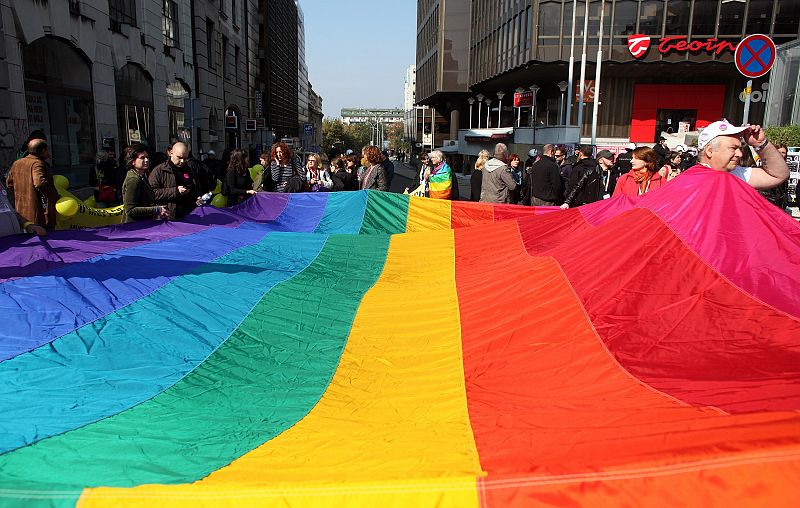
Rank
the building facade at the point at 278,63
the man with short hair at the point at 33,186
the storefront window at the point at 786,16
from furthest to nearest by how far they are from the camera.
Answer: the building facade at the point at 278,63, the storefront window at the point at 786,16, the man with short hair at the point at 33,186

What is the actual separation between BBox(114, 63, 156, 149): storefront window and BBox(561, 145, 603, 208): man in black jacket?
51.6 feet

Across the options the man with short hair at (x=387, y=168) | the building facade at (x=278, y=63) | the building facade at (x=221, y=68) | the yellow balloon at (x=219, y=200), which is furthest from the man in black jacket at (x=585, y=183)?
the building facade at (x=278, y=63)

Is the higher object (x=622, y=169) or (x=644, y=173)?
(x=644, y=173)

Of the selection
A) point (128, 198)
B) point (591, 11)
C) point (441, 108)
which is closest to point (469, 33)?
point (441, 108)

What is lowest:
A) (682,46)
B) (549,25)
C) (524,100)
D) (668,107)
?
(668,107)

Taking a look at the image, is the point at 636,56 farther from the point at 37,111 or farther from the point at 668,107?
the point at 37,111

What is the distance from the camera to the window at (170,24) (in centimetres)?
2520

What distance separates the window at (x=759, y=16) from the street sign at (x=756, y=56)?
28849 mm

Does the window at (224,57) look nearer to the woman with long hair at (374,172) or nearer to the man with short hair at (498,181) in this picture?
the woman with long hair at (374,172)

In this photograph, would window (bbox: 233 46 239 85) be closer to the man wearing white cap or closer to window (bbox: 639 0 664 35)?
window (bbox: 639 0 664 35)

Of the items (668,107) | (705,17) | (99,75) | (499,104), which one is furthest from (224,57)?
(705,17)

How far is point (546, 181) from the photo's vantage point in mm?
10109

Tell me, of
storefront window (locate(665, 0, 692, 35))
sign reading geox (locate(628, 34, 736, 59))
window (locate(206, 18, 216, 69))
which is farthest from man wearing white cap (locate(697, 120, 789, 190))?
storefront window (locate(665, 0, 692, 35))

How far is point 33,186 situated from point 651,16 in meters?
38.0
